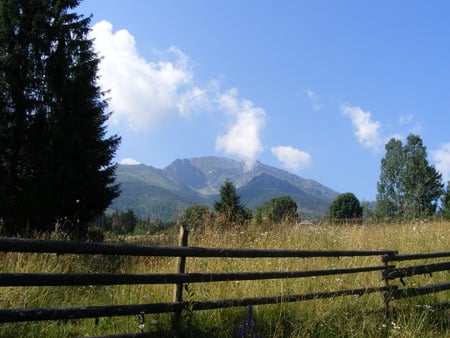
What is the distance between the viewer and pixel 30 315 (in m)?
3.07

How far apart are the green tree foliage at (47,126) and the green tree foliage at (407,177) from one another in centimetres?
4566

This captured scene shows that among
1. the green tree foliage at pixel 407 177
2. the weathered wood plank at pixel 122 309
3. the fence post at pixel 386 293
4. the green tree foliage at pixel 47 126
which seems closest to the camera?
the weathered wood plank at pixel 122 309

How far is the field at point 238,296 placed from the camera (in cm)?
399

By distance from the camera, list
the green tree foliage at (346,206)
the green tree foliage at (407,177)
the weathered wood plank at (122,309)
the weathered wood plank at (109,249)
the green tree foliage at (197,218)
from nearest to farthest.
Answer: the weathered wood plank at (109,249) < the weathered wood plank at (122,309) < the green tree foliage at (197,218) < the green tree foliage at (407,177) < the green tree foliage at (346,206)

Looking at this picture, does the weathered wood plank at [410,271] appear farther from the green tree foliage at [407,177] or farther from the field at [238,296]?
the green tree foliage at [407,177]

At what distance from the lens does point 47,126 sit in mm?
18656

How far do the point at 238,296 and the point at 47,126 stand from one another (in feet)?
54.1

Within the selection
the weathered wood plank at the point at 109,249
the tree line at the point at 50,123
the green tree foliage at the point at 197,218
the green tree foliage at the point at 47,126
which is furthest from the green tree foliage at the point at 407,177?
the weathered wood plank at the point at 109,249

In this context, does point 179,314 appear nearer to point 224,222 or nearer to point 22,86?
point 224,222

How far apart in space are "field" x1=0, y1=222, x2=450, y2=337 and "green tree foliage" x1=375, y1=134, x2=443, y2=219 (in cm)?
5299

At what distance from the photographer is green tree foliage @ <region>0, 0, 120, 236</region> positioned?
17.2m

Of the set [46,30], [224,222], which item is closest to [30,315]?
[224,222]

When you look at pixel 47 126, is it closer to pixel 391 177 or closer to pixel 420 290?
pixel 420 290

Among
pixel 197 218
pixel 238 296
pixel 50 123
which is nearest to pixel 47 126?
pixel 50 123
